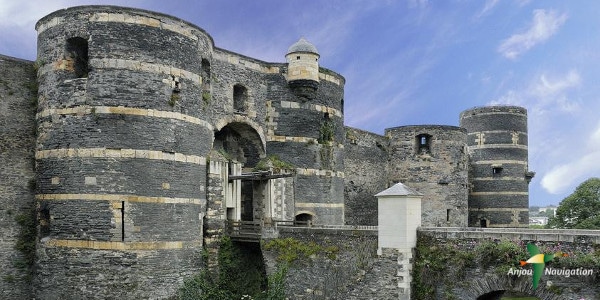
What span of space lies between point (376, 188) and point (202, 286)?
18769mm

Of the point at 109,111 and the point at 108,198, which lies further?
the point at 109,111

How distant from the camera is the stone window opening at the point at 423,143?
39.8m

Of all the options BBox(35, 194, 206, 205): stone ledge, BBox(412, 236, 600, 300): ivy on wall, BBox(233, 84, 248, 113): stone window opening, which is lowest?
BBox(412, 236, 600, 300): ivy on wall

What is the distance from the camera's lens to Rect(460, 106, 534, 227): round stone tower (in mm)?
43031

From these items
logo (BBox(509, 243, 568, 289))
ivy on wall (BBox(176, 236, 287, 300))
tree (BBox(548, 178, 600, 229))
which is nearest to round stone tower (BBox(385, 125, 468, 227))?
tree (BBox(548, 178, 600, 229))

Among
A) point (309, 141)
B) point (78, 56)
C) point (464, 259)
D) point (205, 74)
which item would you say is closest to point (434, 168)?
point (309, 141)

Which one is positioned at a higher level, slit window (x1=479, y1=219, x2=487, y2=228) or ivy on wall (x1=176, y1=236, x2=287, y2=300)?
slit window (x1=479, y1=219, x2=487, y2=228)

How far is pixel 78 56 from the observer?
2091 centimetres

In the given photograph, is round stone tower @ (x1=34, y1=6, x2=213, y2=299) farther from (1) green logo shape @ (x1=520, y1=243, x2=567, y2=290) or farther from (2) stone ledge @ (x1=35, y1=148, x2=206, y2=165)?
(1) green logo shape @ (x1=520, y1=243, x2=567, y2=290)

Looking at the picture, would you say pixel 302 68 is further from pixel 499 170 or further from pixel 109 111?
pixel 499 170

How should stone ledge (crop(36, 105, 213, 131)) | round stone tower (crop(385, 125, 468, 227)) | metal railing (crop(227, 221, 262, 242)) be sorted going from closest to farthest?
stone ledge (crop(36, 105, 213, 131)) → metal railing (crop(227, 221, 262, 242)) → round stone tower (crop(385, 125, 468, 227))

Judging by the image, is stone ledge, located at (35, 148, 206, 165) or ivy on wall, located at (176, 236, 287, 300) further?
ivy on wall, located at (176, 236, 287, 300)

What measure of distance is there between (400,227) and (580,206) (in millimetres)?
27186

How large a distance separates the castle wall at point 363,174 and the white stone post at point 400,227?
596 inches
